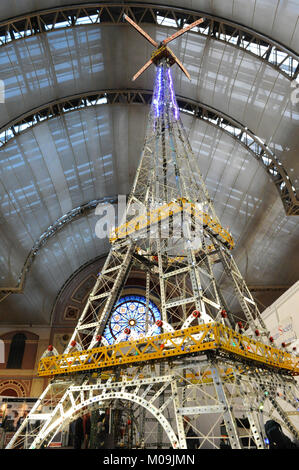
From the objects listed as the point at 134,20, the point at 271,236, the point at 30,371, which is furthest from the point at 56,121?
the point at 30,371

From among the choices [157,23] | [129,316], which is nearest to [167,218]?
[157,23]

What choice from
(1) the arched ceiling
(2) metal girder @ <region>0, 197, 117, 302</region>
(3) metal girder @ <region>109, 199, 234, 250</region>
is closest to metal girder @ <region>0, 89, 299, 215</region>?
(1) the arched ceiling

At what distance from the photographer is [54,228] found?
28688 mm

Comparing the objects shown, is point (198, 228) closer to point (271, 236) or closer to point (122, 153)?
point (271, 236)

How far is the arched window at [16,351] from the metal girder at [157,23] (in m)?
26.7

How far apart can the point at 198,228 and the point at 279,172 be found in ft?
31.4

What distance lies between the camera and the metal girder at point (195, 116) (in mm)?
19594

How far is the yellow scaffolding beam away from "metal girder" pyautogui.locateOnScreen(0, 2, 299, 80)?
14.0m

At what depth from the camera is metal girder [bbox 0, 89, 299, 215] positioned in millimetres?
19594

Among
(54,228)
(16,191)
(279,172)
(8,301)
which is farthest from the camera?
(8,301)

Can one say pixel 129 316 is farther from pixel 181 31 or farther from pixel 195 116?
pixel 181 31

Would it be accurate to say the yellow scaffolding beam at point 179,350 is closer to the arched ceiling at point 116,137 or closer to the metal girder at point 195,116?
the metal girder at point 195,116

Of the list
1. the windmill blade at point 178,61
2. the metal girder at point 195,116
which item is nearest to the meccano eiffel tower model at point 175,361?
the windmill blade at point 178,61

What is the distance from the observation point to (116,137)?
997 inches
